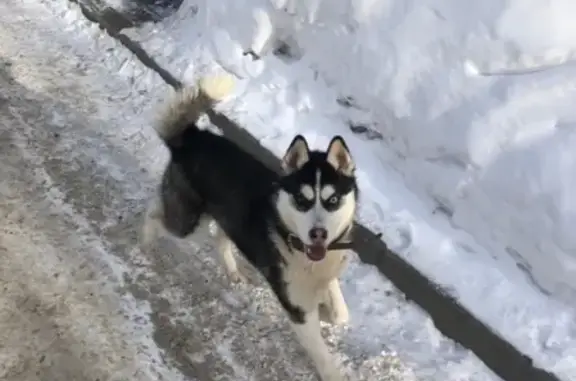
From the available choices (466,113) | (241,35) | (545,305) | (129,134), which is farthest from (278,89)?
(545,305)

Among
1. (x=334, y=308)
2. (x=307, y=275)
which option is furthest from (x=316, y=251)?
(x=334, y=308)

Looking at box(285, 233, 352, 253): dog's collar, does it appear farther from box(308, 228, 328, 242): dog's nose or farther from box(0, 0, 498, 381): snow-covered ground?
box(0, 0, 498, 381): snow-covered ground

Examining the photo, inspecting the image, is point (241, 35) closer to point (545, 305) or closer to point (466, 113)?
point (466, 113)

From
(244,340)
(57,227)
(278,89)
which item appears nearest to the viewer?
(244,340)

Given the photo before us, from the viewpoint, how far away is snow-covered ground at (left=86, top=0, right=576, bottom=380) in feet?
13.9

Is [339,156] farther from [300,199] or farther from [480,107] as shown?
[480,107]

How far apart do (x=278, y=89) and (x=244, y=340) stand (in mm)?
2443

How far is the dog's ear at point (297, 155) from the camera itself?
3625 mm

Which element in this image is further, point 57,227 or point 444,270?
point 57,227

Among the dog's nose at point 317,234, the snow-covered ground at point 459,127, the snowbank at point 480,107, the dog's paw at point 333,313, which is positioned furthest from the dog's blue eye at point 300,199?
the snowbank at point 480,107

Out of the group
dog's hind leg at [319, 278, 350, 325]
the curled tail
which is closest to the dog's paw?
dog's hind leg at [319, 278, 350, 325]

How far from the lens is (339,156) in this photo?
3654 millimetres

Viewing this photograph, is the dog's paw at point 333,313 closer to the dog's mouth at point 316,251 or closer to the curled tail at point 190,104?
the dog's mouth at point 316,251

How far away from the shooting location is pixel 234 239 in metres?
4.17
